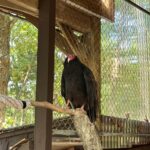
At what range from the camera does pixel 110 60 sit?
3.22 meters

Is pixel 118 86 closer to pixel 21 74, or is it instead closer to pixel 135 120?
Answer: pixel 135 120

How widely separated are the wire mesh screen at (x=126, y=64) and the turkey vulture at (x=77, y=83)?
0.91 ft

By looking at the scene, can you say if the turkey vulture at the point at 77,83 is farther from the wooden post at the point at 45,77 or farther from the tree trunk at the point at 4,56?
the tree trunk at the point at 4,56

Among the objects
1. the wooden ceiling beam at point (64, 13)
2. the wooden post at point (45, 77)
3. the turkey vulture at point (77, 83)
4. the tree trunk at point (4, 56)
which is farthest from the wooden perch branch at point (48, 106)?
the tree trunk at point (4, 56)

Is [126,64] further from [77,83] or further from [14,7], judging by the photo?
[14,7]

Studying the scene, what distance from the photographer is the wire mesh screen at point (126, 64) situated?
125 inches

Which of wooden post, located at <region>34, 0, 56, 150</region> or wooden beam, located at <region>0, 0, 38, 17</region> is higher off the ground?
wooden beam, located at <region>0, 0, 38, 17</region>

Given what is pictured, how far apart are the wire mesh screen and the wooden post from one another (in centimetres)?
124

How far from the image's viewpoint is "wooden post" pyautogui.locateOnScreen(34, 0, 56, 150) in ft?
5.99

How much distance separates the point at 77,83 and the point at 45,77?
3.48ft

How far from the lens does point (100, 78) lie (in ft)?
9.81

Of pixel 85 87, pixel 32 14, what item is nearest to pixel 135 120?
pixel 85 87

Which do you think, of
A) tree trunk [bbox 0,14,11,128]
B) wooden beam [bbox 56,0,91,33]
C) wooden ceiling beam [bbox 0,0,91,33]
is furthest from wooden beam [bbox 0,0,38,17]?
tree trunk [bbox 0,14,11,128]

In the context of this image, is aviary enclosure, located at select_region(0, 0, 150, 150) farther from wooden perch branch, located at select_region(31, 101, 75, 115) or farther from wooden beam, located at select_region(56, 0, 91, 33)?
wooden perch branch, located at select_region(31, 101, 75, 115)
